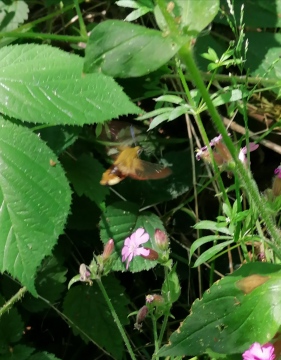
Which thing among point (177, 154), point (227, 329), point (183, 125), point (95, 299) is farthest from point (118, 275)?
point (227, 329)

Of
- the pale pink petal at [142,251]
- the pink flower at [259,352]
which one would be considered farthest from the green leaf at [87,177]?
the pink flower at [259,352]

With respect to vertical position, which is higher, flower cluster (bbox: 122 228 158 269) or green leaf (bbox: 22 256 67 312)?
flower cluster (bbox: 122 228 158 269)

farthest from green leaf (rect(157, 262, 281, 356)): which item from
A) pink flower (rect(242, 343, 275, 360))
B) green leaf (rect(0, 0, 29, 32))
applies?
green leaf (rect(0, 0, 29, 32))

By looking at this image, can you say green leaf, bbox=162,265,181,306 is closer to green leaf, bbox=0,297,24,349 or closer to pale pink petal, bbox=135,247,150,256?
pale pink petal, bbox=135,247,150,256

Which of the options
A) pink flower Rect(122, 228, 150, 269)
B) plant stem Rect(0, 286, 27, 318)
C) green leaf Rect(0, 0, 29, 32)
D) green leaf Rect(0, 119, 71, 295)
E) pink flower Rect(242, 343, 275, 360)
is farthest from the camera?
green leaf Rect(0, 0, 29, 32)

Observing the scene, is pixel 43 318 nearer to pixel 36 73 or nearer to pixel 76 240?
pixel 76 240

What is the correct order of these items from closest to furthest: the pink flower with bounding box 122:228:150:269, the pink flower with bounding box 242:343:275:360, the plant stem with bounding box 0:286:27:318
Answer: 1. the pink flower with bounding box 242:343:275:360
2. the pink flower with bounding box 122:228:150:269
3. the plant stem with bounding box 0:286:27:318
